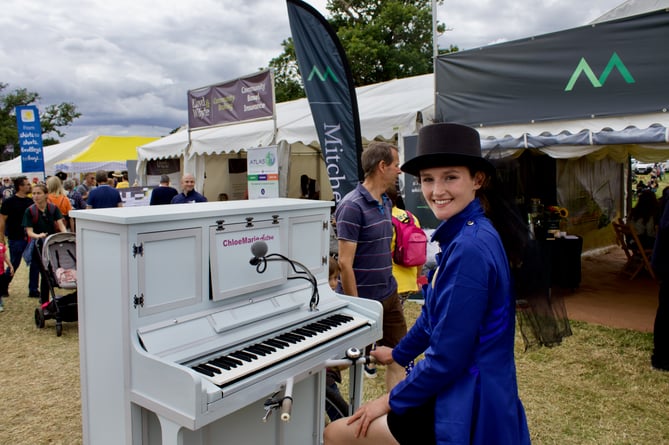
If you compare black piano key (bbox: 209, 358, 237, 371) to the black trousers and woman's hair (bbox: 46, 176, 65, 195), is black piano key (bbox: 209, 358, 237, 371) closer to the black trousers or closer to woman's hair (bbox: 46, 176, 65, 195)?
the black trousers

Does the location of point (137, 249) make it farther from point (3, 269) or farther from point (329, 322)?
point (3, 269)

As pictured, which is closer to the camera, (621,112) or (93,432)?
(93,432)

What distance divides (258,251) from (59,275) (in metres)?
4.41

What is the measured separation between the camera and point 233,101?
9469 millimetres

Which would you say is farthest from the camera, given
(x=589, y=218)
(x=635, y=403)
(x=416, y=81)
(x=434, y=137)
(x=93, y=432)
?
(x=416, y=81)

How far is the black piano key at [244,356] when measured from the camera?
2.38m

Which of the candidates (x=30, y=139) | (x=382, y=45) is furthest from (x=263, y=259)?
(x=382, y=45)

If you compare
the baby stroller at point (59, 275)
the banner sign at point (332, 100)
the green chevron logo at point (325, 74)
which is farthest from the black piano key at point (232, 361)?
Answer: the green chevron logo at point (325, 74)

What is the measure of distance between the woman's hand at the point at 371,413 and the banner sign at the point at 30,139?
12.2 m

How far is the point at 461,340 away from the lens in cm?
153

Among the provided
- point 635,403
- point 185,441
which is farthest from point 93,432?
point 635,403

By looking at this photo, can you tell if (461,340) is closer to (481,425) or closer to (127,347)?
(481,425)

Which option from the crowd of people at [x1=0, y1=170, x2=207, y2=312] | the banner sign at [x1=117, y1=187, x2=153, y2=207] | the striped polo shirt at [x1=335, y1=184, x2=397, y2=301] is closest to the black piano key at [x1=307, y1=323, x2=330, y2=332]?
the striped polo shirt at [x1=335, y1=184, x2=397, y2=301]

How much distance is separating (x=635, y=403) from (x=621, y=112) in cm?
361
